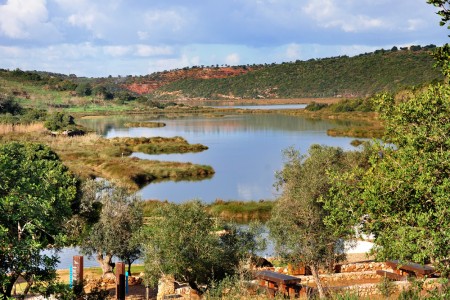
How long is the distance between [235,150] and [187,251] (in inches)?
2277

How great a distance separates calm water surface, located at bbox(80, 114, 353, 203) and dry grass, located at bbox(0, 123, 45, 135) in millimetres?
11283

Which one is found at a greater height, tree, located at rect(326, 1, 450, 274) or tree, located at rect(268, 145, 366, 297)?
tree, located at rect(326, 1, 450, 274)

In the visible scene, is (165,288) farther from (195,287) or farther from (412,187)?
(412,187)

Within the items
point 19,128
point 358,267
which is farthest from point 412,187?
point 19,128

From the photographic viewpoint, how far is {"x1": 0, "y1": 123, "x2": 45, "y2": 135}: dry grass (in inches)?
2931

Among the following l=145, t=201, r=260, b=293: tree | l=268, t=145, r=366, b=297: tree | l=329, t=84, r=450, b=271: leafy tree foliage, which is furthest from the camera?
l=268, t=145, r=366, b=297: tree

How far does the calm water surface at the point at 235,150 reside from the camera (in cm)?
4609

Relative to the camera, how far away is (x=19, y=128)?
77.6 metres

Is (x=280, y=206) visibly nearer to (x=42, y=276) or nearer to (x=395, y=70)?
(x=42, y=276)

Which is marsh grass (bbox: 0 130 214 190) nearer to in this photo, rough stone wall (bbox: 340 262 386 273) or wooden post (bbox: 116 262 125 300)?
rough stone wall (bbox: 340 262 386 273)

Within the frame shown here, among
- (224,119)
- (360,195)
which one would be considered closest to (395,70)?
(224,119)

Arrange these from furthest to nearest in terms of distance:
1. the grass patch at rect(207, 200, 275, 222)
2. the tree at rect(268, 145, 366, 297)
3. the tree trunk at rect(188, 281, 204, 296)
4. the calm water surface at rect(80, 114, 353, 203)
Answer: the calm water surface at rect(80, 114, 353, 203) < the grass patch at rect(207, 200, 275, 222) < the tree at rect(268, 145, 366, 297) < the tree trunk at rect(188, 281, 204, 296)

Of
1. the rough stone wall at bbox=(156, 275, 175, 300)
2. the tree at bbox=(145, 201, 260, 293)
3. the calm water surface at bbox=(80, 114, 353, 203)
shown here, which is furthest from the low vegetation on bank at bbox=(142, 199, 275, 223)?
the tree at bbox=(145, 201, 260, 293)

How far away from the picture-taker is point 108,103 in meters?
163
